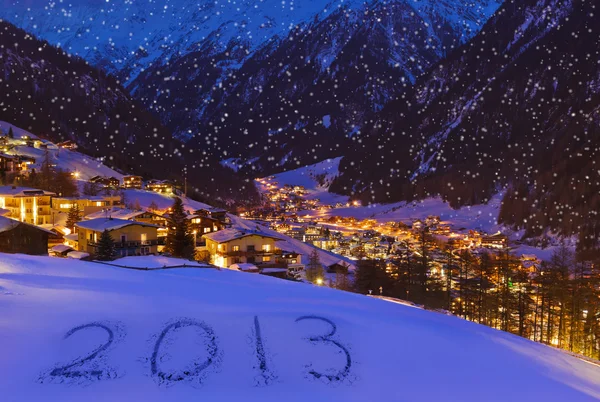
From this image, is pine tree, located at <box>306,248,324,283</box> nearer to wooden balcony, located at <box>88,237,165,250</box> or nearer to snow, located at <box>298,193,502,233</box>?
wooden balcony, located at <box>88,237,165,250</box>

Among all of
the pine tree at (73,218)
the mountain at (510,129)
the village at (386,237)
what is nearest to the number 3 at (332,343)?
the village at (386,237)

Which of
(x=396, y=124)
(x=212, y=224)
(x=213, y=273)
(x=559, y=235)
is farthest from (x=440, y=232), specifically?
(x=396, y=124)

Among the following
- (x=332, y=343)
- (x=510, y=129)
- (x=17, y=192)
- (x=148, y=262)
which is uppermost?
(x=510, y=129)

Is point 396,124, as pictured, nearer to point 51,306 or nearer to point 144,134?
point 144,134

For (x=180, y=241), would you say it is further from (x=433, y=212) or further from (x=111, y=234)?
(x=433, y=212)

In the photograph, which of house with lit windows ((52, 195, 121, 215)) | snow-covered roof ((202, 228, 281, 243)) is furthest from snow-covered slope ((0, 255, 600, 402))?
house with lit windows ((52, 195, 121, 215))

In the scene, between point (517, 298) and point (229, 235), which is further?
point (229, 235)

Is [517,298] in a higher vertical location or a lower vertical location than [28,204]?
lower

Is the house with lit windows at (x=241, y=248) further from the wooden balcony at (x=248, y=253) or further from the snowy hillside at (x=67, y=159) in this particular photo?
the snowy hillside at (x=67, y=159)

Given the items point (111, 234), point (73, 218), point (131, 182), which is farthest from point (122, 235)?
point (131, 182)
